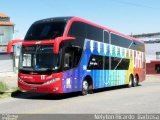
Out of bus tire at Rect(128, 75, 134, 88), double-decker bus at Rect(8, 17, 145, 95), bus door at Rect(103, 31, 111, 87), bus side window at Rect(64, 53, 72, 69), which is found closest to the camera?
double-decker bus at Rect(8, 17, 145, 95)

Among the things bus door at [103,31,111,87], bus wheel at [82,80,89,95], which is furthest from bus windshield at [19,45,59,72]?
bus door at [103,31,111,87]

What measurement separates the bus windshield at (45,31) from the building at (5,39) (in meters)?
29.3

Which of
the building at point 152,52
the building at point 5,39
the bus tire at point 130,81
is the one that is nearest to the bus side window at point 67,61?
the bus tire at point 130,81

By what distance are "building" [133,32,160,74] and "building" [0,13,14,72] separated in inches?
1152

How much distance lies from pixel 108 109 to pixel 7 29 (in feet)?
131

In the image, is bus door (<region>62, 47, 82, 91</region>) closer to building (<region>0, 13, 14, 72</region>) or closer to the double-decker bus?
the double-decker bus

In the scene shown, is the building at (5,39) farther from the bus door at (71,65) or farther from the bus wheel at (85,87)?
the bus door at (71,65)

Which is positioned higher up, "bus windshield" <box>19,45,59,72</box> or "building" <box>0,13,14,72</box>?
"building" <box>0,13,14,72</box>

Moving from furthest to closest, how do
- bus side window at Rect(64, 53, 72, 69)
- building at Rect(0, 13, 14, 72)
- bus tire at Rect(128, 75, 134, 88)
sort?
building at Rect(0, 13, 14, 72), bus tire at Rect(128, 75, 134, 88), bus side window at Rect(64, 53, 72, 69)

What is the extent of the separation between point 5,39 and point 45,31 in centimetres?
3408

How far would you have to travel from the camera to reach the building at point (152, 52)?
69.8m

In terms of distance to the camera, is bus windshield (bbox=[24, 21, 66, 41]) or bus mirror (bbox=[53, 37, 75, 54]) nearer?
bus mirror (bbox=[53, 37, 75, 54])

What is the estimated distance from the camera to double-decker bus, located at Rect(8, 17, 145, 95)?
54.7ft

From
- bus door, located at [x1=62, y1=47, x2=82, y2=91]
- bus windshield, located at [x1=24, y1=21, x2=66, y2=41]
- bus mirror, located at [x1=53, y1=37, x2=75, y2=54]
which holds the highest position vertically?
bus windshield, located at [x1=24, y1=21, x2=66, y2=41]
